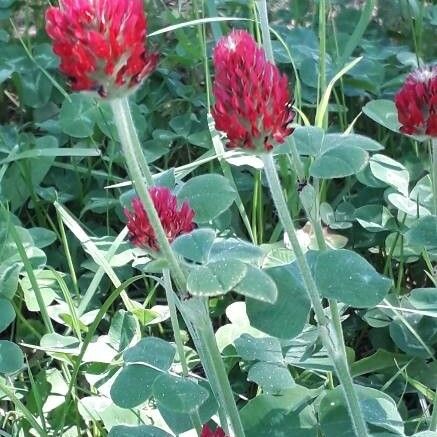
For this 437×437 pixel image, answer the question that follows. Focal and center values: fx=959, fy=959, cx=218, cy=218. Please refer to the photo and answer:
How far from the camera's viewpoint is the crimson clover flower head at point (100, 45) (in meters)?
0.81

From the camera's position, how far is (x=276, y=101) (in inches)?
36.2

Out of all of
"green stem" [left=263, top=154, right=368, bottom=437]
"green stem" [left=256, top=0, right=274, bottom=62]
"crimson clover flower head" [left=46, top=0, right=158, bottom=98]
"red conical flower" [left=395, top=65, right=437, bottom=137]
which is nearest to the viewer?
"crimson clover flower head" [left=46, top=0, right=158, bottom=98]

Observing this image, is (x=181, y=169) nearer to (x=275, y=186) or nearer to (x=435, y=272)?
(x=435, y=272)

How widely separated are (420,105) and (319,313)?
342mm

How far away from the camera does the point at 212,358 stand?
1021 millimetres

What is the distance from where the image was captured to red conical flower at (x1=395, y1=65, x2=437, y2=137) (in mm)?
1194

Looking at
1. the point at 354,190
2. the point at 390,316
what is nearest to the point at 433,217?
the point at 390,316

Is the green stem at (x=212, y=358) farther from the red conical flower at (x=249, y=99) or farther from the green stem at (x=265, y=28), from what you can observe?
the green stem at (x=265, y=28)

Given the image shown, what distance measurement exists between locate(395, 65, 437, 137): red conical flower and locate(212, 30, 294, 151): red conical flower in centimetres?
32

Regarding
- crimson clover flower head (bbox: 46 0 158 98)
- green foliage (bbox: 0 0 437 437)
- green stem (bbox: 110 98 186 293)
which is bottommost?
green foliage (bbox: 0 0 437 437)

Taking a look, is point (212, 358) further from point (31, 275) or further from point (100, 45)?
point (31, 275)

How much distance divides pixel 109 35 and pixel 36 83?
146 centimetres

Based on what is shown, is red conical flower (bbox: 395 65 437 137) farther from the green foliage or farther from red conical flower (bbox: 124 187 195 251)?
red conical flower (bbox: 124 187 195 251)

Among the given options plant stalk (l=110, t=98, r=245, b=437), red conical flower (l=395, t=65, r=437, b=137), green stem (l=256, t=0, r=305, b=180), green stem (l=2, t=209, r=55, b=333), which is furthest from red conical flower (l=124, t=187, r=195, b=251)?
green stem (l=2, t=209, r=55, b=333)
